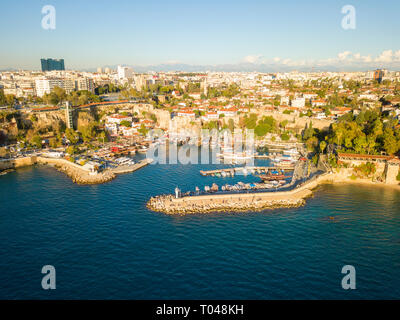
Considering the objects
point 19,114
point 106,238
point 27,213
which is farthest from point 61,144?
point 106,238

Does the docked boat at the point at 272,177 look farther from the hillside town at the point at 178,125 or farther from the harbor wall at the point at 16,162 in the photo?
the harbor wall at the point at 16,162

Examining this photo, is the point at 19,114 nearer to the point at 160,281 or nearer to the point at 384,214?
the point at 160,281

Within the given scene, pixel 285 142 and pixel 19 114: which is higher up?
pixel 19 114

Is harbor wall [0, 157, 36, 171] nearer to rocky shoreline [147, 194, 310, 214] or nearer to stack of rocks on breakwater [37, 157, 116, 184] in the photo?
stack of rocks on breakwater [37, 157, 116, 184]

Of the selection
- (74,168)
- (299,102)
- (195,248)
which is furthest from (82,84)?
(195,248)
